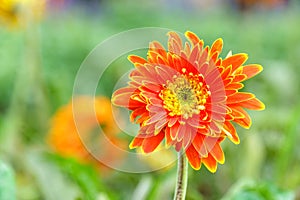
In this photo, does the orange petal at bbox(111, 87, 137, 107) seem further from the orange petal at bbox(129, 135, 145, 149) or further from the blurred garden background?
the blurred garden background

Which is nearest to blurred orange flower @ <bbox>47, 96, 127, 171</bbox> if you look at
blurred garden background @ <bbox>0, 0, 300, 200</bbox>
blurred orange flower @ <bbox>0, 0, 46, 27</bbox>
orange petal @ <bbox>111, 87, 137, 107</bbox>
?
blurred garden background @ <bbox>0, 0, 300, 200</bbox>

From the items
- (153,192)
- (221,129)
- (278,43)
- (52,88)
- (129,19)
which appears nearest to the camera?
(221,129)

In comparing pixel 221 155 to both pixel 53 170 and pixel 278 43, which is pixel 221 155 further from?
pixel 278 43

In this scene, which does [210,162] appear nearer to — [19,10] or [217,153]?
[217,153]

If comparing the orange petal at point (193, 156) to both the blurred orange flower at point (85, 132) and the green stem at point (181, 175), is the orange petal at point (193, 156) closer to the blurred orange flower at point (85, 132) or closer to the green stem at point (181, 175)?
the green stem at point (181, 175)

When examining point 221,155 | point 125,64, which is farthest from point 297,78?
point 221,155
